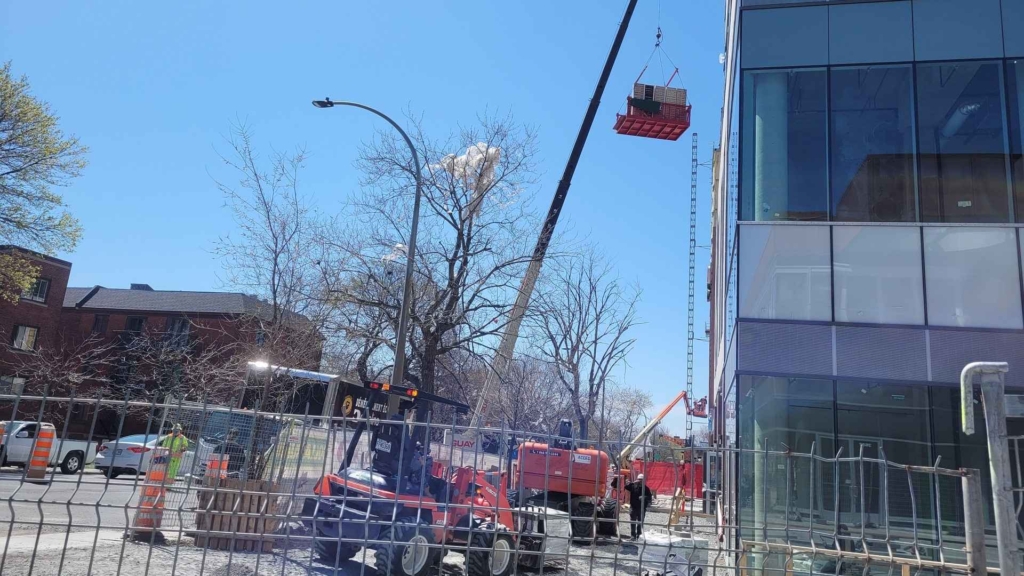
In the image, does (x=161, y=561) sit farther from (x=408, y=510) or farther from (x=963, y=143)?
(x=963, y=143)

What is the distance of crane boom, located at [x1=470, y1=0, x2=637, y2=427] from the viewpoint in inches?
760

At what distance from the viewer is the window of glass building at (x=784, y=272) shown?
38.4ft

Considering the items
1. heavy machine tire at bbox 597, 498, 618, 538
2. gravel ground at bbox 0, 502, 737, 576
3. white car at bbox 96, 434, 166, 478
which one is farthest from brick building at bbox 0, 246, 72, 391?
gravel ground at bbox 0, 502, 737, 576

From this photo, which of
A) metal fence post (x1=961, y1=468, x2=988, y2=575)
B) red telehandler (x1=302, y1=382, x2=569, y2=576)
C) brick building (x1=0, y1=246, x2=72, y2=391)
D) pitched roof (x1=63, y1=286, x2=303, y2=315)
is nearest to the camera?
metal fence post (x1=961, y1=468, x2=988, y2=575)

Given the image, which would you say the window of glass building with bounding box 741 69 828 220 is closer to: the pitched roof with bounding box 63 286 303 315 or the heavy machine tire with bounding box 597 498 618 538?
the heavy machine tire with bounding box 597 498 618 538

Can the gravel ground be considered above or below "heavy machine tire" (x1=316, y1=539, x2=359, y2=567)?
below

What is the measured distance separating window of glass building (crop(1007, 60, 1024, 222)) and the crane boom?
33.4ft

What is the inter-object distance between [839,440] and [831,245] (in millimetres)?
3021

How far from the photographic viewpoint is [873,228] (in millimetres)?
11852

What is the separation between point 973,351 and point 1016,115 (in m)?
3.96

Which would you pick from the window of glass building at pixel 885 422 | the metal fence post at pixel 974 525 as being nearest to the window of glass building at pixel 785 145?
the window of glass building at pixel 885 422

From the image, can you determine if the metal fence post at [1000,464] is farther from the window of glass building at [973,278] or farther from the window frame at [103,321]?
the window frame at [103,321]

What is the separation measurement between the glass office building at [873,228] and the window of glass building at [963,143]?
0.02 metres

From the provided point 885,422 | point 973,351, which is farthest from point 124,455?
point 973,351
